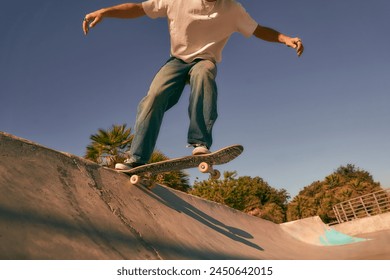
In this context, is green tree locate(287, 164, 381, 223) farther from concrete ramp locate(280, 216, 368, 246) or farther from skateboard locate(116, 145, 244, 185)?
skateboard locate(116, 145, 244, 185)

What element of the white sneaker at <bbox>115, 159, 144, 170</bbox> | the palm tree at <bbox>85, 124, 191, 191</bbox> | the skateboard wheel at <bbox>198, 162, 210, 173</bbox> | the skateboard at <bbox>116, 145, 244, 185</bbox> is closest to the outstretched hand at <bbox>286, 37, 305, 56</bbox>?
the skateboard at <bbox>116, 145, 244, 185</bbox>

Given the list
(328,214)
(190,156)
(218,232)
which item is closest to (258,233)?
(218,232)

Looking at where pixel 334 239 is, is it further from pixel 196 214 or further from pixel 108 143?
pixel 108 143

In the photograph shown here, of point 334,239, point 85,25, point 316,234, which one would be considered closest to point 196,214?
point 85,25

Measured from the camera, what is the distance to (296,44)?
370cm

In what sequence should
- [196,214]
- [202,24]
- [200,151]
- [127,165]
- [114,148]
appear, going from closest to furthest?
[200,151] → [127,165] → [202,24] → [196,214] → [114,148]

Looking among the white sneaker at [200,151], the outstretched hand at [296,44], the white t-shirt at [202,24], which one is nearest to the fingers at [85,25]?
the white t-shirt at [202,24]

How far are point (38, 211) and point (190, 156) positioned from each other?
5.39 ft

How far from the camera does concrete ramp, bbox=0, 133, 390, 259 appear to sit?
1.79m

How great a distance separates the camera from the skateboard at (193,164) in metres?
3.29

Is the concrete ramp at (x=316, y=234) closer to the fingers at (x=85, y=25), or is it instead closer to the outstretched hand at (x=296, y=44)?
the outstretched hand at (x=296, y=44)

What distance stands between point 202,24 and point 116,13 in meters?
1.05
